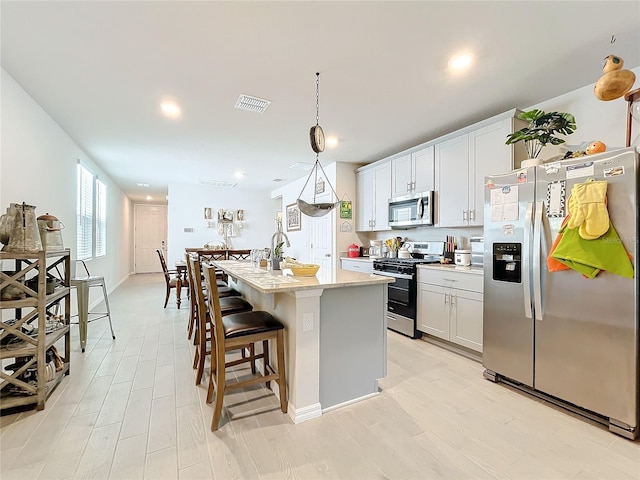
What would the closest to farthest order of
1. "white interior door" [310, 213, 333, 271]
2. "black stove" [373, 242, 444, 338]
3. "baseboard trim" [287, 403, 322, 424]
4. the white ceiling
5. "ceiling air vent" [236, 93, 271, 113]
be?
the white ceiling
"baseboard trim" [287, 403, 322, 424]
"ceiling air vent" [236, 93, 271, 113]
"black stove" [373, 242, 444, 338]
"white interior door" [310, 213, 333, 271]

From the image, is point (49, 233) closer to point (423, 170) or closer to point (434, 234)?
point (423, 170)

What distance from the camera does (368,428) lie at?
1.86m

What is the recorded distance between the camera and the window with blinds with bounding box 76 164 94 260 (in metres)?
4.51

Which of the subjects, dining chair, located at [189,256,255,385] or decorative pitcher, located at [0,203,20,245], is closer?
decorative pitcher, located at [0,203,20,245]

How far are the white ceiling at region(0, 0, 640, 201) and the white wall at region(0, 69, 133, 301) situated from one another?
0.56 feet

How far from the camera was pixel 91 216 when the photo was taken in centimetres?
521

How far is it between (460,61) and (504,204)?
3.94ft

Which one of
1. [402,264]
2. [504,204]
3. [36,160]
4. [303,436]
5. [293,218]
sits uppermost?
[36,160]

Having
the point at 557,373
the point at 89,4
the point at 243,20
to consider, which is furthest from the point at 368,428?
the point at 89,4

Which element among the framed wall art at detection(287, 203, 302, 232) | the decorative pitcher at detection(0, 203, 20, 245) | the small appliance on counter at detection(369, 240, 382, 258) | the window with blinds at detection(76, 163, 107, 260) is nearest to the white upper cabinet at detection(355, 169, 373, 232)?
the small appliance on counter at detection(369, 240, 382, 258)

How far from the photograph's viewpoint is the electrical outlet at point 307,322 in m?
1.95

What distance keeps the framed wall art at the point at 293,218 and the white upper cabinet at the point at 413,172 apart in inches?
119

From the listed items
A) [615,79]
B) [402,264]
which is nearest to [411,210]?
[402,264]

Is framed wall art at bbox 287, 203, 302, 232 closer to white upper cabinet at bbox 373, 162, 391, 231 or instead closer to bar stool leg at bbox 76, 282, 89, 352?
white upper cabinet at bbox 373, 162, 391, 231
